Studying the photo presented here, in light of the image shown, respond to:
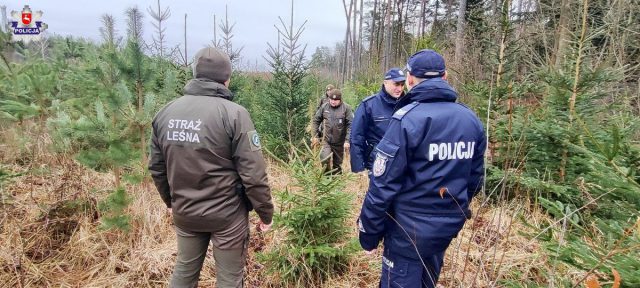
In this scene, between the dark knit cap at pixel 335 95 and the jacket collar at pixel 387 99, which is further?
the dark knit cap at pixel 335 95

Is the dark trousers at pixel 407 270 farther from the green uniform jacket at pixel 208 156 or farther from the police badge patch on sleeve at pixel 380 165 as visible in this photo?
the green uniform jacket at pixel 208 156

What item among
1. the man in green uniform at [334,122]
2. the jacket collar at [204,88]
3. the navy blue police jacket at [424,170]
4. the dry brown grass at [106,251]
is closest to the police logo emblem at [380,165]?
the navy blue police jacket at [424,170]

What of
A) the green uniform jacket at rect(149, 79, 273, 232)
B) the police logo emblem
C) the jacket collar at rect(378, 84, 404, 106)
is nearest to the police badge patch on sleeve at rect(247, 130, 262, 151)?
the green uniform jacket at rect(149, 79, 273, 232)

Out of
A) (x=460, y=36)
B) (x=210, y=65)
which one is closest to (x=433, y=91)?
(x=210, y=65)

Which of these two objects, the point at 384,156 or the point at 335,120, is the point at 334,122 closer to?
the point at 335,120

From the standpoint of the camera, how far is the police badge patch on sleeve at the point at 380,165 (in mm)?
2196

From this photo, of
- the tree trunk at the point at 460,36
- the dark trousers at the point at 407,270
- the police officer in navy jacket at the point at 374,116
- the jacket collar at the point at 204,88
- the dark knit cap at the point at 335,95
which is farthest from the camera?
the tree trunk at the point at 460,36

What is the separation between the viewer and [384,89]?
4.32 m

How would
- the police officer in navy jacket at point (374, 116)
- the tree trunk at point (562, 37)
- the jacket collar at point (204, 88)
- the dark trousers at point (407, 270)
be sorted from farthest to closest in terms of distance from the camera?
the tree trunk at point (562, 37) < the police officer in navy jacket at point (374, 116) < the jacket collar at point (204, 88) < the dark trousers at point (407, 270)

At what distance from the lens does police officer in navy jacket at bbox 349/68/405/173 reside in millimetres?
4258

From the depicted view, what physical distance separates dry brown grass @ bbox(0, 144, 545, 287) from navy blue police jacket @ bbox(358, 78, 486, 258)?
1133 mm

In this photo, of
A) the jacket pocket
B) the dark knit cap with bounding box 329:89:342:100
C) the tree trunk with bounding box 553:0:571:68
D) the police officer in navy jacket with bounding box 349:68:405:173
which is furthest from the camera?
the dark knit cap with bounding box 329:89:342:100

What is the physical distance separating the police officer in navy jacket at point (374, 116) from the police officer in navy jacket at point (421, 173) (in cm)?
187

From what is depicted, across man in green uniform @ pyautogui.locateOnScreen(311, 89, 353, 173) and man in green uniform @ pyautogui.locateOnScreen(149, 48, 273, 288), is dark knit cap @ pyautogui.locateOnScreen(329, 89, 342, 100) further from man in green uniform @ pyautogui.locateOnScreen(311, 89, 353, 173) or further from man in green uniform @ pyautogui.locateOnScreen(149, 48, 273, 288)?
man in green uniform @ pyautogui.locateOnScreen(149, 48, 273, 288)
